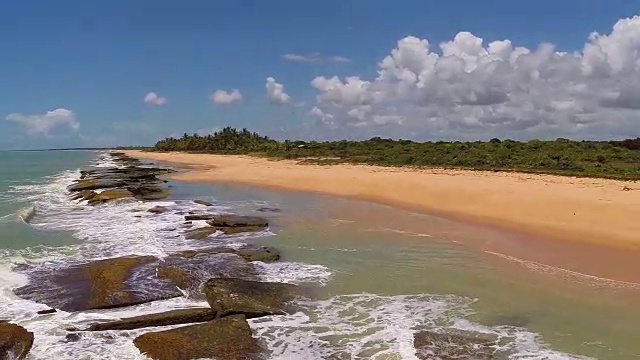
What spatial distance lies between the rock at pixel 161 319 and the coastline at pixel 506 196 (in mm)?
13968

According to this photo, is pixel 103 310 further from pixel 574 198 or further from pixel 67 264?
pixel 574 198

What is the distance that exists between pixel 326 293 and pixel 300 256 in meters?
4.05

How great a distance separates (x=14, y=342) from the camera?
962 centimetres

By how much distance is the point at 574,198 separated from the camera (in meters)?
26.6

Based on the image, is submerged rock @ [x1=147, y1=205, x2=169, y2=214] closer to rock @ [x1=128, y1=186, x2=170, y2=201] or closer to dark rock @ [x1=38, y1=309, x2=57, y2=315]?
rock @ [x1=128, y1=186, x2=170, y2=201]

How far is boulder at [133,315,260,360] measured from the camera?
9320mm

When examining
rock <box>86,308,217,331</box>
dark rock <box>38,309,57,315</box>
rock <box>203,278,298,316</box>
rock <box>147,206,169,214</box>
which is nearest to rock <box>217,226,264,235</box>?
rock <box>147,206,169,214</box>

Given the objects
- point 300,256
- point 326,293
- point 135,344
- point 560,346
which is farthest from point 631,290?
point 135,344

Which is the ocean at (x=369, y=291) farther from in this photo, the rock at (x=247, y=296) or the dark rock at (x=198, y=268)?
the dark rock at (x=198, y=268)

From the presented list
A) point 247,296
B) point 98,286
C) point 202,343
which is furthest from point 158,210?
point 202,343

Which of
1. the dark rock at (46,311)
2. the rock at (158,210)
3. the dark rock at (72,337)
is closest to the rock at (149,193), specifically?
the rock at (158,210)

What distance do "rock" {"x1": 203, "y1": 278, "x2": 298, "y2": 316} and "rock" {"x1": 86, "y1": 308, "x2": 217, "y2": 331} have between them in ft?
1.09

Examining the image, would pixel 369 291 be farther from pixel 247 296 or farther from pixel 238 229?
pixel 238 229

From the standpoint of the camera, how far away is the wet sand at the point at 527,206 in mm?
17062
